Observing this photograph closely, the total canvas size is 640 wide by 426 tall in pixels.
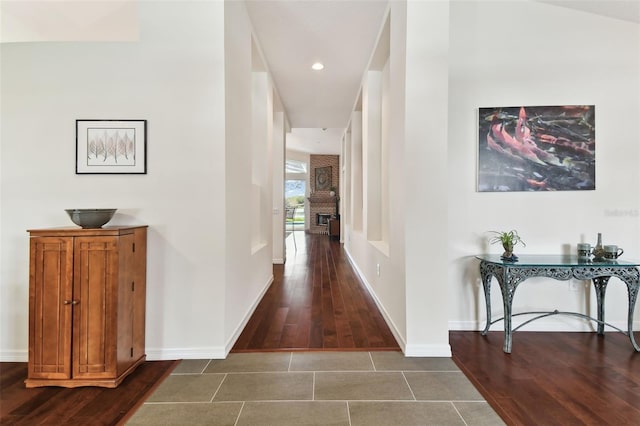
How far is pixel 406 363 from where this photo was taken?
7.06 ft

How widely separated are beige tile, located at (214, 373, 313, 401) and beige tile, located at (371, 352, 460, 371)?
0.52m

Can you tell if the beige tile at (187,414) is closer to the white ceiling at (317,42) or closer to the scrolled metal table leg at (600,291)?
the scrolled metal table leg at (600,291)

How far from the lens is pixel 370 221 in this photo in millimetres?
4152

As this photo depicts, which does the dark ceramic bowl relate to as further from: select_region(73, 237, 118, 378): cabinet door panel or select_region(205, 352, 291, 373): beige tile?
select_region(205, 352, 291, 373): beige tile

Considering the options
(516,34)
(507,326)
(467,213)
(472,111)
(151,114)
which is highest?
(516,34)

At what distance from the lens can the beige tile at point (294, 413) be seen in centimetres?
157

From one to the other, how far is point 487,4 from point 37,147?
12.8 feet

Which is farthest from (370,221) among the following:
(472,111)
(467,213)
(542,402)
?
(542,402)

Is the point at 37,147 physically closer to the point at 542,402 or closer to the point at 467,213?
the point at 467,213

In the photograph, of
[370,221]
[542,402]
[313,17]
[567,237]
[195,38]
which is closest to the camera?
[542,402]

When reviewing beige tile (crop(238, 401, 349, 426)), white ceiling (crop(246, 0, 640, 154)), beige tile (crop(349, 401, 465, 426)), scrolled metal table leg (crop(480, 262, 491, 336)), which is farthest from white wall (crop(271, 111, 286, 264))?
beige tile (crop(349, 401, 465, 426))

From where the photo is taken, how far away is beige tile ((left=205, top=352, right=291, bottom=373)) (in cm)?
208

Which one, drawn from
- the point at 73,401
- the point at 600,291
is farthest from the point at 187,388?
the point at 600,291

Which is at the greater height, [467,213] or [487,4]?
[487,4]
